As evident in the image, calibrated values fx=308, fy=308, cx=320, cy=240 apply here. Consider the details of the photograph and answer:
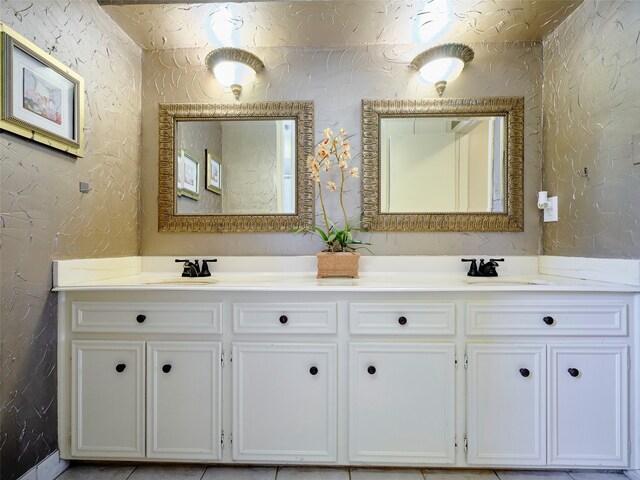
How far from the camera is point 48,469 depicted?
120cm

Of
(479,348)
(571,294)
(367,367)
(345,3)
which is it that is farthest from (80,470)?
(345,3)

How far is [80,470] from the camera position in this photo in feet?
4.17

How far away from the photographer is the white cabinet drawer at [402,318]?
1.21 metres

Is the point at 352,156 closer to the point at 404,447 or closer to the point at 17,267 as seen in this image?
the point at 404,447

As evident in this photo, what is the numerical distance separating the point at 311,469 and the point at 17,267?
1.35 meters

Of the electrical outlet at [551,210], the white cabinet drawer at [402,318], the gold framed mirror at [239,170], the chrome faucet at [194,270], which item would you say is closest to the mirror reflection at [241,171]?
the gold framed mirror at [239,170]

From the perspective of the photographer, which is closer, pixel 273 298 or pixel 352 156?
pixel 273 298

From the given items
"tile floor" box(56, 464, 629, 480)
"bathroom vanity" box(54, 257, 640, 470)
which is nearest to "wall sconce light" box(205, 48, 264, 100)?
"bathroom vanity" box(54, 257, 640, 470)

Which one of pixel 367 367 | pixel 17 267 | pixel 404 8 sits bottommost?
pixel 367 367

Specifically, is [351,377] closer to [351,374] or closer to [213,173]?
[351,374]

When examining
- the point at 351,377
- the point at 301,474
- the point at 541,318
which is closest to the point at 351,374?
the point at 351,377

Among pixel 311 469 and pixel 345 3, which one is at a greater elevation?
pixel 345 3

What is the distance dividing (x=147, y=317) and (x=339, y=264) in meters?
0.86

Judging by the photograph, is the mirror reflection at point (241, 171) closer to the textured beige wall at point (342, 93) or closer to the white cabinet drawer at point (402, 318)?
the textured beige wall at point (342, 93)
